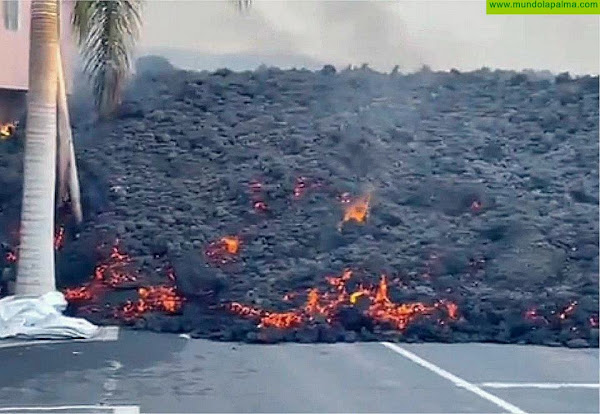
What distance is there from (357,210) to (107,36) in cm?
237

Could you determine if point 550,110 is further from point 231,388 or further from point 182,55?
point 231,388

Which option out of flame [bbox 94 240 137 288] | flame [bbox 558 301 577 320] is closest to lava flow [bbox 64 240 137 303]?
flame [bbox 94 240 137 288]

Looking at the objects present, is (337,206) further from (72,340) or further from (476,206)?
(72,340)

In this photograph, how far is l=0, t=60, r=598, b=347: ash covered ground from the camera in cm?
857

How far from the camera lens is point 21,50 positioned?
8398mm

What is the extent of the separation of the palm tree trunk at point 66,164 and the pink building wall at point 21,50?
0.23 meters

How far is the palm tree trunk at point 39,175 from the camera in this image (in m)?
8.27

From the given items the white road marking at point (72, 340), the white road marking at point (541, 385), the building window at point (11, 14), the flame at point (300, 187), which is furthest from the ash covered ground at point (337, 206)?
the white road marking at point (541, 385)

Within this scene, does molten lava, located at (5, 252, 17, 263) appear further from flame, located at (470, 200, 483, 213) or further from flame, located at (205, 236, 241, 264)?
flame, located at (470, 200, 483, 213)

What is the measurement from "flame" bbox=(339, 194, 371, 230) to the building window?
9.40 feet

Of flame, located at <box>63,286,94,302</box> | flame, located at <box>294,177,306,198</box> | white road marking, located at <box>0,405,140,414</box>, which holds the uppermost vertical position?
flame, located at <box>294,177,306,198</box>

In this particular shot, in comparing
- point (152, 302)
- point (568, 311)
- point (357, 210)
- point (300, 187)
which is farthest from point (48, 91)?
point (568, 311)

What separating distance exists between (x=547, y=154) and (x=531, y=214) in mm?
539

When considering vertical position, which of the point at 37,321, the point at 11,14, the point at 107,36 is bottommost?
the point at 37,321
